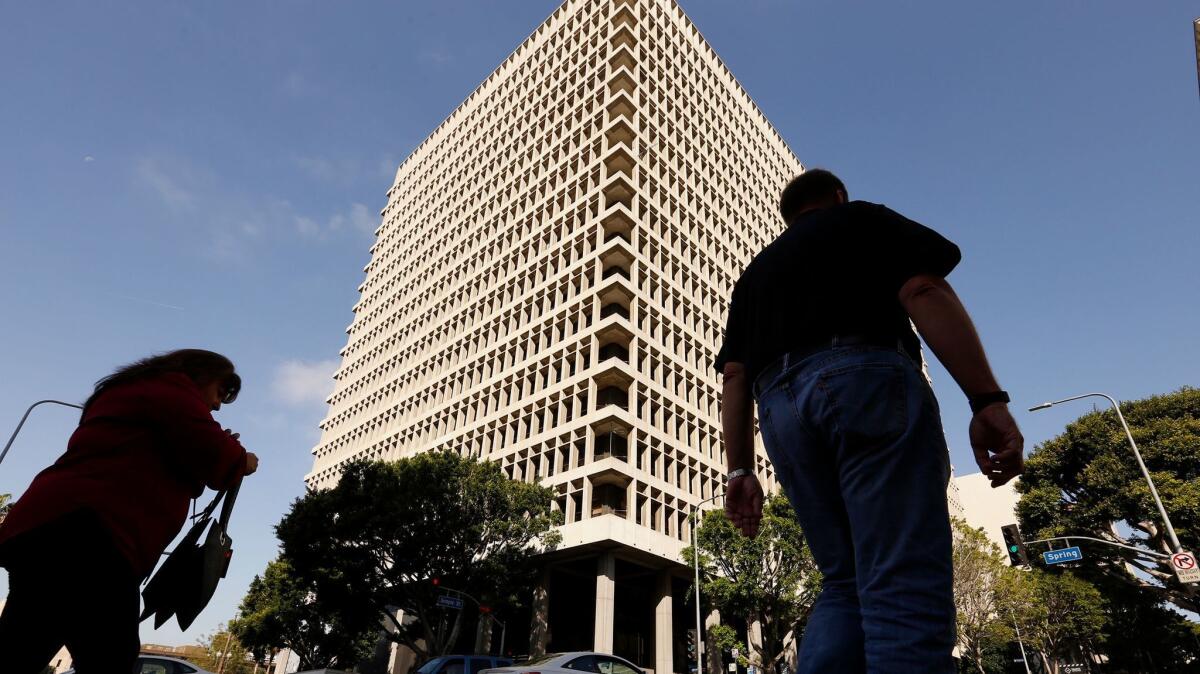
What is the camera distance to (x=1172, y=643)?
3725 cm

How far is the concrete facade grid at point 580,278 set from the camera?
33938 millimetres

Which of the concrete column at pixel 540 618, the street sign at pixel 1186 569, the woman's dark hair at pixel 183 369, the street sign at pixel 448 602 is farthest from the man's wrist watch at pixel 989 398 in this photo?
the concrete column at pixel 540 618

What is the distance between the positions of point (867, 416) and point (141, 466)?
9.52 ft

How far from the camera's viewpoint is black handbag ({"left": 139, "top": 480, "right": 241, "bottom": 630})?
8.60 feet

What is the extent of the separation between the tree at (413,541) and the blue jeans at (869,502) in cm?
2648

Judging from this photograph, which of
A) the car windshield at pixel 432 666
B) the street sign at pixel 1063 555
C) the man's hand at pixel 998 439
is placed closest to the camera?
the man's hand at pixel 998 439

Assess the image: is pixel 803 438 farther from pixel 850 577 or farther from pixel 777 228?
pixel 777 228

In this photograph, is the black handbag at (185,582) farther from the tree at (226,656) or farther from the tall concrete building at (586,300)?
the tree at (226,656)

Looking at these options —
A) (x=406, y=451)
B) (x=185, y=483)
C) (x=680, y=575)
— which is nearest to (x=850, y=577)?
(x=185, y=483)

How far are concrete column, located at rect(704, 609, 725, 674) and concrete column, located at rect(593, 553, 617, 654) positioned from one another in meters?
6.27

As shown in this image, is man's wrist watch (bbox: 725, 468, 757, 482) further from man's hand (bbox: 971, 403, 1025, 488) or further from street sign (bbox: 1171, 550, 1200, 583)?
street sign (bbox: 1171, 550, 1200, 583)

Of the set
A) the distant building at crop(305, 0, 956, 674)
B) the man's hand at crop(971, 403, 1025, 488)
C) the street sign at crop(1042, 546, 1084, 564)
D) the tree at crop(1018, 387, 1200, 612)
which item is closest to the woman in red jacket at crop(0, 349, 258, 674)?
the man's hand at crop(971, 403, 1025, 488)

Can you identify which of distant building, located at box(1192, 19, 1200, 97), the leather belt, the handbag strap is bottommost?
the handbag strap

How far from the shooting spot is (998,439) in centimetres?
200
